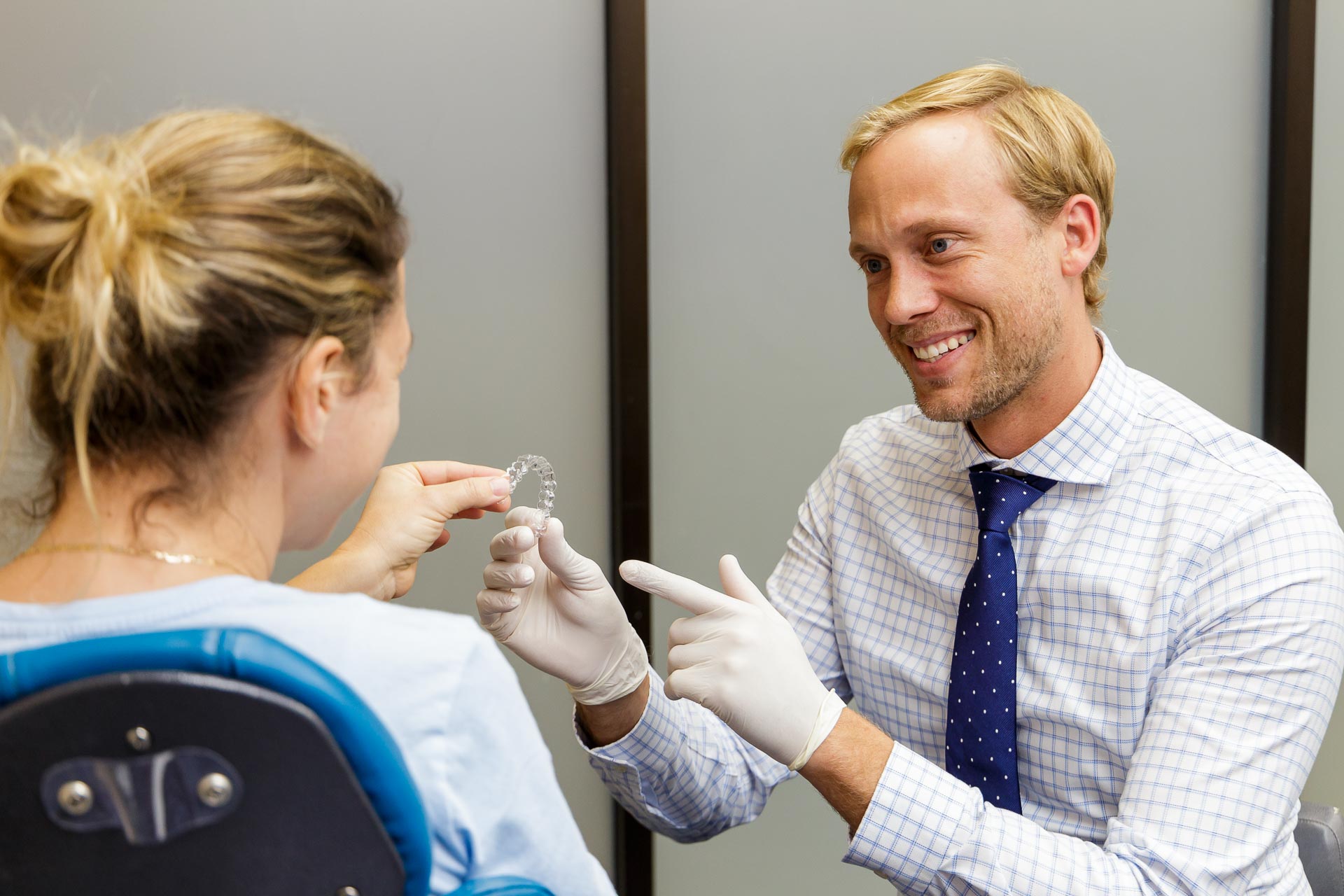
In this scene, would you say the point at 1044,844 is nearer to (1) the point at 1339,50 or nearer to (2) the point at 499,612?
(2) the point at 499,612

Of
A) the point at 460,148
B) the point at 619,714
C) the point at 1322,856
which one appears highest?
the point at 460,148

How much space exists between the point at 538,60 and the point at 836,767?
137 centimetres

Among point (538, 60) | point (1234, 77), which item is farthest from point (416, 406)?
point (1234, 77)

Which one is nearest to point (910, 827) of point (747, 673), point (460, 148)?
point (747, 673)

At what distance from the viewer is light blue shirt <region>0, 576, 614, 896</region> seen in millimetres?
662

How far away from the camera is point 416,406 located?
197 cm

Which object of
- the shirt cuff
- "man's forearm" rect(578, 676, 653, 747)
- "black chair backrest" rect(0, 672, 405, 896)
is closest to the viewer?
"black chair backrest" rect(0, 672, 405, 896)

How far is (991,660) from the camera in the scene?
1.28 meters

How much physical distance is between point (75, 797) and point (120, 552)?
179mm

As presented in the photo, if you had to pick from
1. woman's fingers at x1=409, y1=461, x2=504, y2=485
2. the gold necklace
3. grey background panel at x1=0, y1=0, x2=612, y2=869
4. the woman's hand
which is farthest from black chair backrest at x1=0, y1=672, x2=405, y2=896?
grey background panel at x1=0, y1=0, x2=612, y2=869

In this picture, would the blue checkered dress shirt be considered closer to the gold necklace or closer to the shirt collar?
the shirt collar

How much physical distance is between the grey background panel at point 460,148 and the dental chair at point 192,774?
1374mm

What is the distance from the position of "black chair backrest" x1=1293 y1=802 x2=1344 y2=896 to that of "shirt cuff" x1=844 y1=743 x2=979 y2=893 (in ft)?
1.45

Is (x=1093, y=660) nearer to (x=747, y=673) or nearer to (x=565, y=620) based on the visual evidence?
(x=747, y=673)
